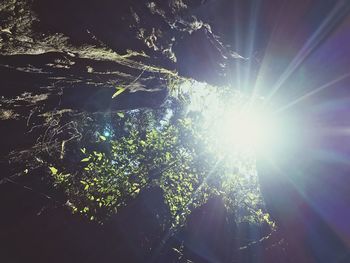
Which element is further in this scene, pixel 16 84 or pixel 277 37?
pixel 16 84

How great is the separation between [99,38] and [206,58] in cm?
278

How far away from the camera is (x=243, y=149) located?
15117mm

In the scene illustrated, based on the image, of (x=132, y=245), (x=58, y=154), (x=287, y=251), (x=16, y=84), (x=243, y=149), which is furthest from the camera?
(x=243, y=149)

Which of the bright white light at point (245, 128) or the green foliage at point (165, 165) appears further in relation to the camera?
the green foliage at point (165, 165)

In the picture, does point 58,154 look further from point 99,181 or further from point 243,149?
point 243,149

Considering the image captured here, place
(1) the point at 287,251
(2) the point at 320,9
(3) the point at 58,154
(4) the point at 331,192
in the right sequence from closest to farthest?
(2) the point at 320,9, (4) the point at 331,192, (1) the point at 287,251, (3) the point at 58,154

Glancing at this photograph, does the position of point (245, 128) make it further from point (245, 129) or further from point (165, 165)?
point (165, 165)

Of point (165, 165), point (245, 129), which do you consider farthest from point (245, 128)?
point (165, 165)

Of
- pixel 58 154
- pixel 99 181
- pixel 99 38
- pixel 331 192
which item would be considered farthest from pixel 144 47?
pixel 99 181

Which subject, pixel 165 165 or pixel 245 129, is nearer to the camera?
pixel 245 129

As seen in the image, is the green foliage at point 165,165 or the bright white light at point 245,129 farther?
the green foliage at point 165,165

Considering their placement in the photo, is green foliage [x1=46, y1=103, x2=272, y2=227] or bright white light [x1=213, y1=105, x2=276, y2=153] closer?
bright white light [x1=213, y1=105, x2=276, y2=153]

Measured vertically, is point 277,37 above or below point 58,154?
above

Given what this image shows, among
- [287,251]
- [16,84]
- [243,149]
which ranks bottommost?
[16,84]
